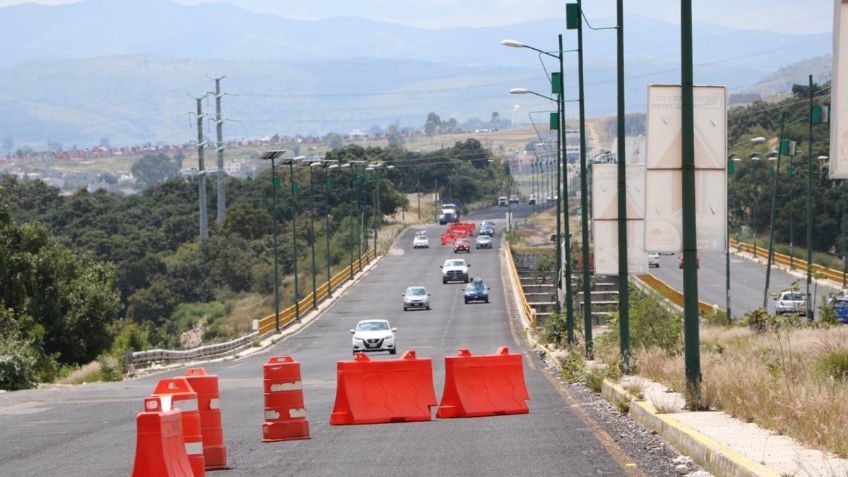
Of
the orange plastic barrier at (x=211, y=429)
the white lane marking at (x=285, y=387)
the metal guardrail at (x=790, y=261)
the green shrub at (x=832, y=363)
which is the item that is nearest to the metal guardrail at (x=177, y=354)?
the green shrub at (x=832, y=363)

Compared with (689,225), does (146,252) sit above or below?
below

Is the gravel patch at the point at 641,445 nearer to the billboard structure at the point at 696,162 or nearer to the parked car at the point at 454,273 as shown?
the billboard structure at the point at 696,162

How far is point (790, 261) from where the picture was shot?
299 ft

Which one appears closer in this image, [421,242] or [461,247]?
[461,247]

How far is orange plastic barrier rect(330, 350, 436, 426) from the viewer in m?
20.8

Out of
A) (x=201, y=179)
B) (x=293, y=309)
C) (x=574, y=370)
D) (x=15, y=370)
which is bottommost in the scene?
(x=293, y=309)

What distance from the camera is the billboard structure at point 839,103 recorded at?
13734 millimetres

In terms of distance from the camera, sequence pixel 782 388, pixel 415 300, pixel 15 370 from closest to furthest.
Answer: pixel 782 388 → pixel 15 370 → pixel 415 300

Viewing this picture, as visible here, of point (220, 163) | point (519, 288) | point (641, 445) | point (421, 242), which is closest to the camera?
point (641, 445)

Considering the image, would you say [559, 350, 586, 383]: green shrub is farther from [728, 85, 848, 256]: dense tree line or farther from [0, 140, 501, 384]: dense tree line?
[728, 85, 848, 256]: dense tree line

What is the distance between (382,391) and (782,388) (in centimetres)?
638

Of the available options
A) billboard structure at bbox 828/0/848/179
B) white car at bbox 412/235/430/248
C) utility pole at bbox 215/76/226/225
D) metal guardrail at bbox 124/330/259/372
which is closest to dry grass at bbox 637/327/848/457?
billboard structure at bbox 828/0/848/179

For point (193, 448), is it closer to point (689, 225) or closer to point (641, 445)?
point (641, 445)

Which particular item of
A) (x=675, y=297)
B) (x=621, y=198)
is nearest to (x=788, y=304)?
(x=675, y=297)
